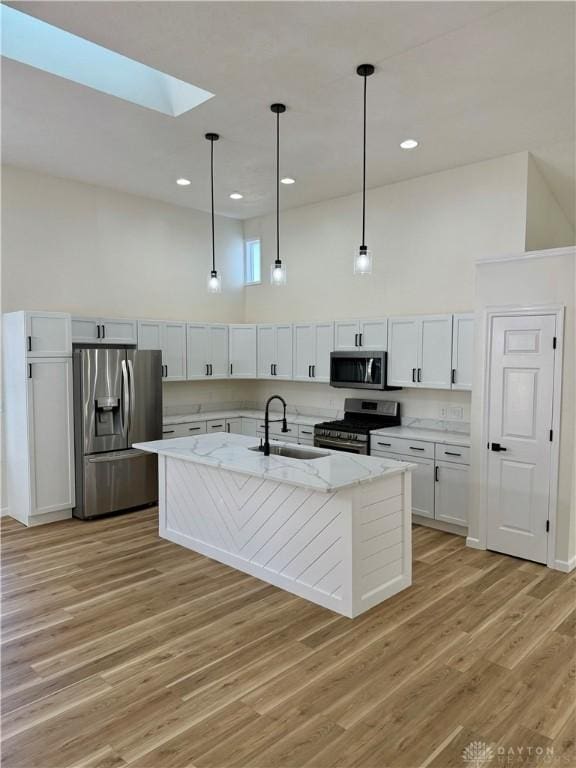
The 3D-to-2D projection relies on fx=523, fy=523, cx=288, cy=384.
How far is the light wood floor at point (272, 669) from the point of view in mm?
2271

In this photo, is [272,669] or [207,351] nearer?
[272,669]

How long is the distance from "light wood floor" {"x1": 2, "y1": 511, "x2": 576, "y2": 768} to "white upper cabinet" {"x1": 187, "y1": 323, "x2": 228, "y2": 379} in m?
3.05

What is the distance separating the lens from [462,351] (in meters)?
5.04

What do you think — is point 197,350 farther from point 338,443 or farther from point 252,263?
point 338,443

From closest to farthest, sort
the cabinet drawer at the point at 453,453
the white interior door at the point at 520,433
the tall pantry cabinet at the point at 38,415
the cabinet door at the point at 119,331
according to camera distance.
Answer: the white interior door at the point at 520,433 < the cabinet drawer at the point at 453,453 < the tall pantry cabinet at the point at 38,415 < the cabinet door at the point at 119,331

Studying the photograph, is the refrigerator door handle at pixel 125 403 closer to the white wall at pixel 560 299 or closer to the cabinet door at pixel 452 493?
the cabinet door at pixel 452 493

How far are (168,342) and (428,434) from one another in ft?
10.7

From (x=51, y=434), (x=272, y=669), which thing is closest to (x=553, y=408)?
(x=272, y=669)

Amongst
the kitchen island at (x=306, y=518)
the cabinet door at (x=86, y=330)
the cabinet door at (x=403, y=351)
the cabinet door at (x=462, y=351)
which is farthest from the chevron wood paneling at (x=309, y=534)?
the cabinet door at (x=86, y=330)

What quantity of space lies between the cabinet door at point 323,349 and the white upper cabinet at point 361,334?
0.32 ft

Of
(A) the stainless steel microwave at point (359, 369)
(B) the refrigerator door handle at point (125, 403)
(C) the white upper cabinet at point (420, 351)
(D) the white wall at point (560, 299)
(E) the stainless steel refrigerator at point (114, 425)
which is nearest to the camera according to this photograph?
(D) the white wall at point (560, 299)

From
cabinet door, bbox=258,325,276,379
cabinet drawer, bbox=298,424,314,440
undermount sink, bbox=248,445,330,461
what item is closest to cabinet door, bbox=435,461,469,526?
undermount sink, bbox=248,445,330,461

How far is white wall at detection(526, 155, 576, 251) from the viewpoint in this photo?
498 centimetres

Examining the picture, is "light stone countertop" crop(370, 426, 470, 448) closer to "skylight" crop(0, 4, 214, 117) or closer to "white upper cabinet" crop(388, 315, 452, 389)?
"white upper cabinet" crop(388, 315, 452, 389)
